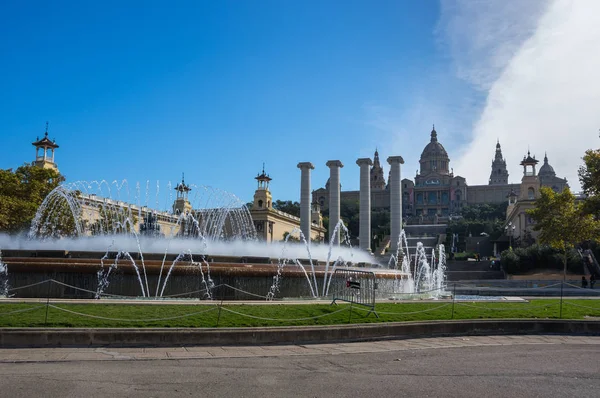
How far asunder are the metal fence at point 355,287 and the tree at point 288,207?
10909 cm

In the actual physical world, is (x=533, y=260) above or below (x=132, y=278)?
above

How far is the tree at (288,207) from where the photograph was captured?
130 m

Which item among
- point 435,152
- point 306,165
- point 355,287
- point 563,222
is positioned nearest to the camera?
point 355,287

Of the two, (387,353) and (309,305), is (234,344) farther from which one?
(309,305)

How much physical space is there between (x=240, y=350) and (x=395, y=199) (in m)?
45.5

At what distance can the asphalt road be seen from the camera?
7195 mm

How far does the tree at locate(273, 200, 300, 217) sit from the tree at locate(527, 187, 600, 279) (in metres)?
83.8

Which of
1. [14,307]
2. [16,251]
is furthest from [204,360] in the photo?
[16,251]

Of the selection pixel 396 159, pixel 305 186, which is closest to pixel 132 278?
pixel 305 186

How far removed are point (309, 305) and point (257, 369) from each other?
6.11 m

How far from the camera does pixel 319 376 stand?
8.32m

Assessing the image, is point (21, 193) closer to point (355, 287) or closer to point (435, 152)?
point (355, 287)

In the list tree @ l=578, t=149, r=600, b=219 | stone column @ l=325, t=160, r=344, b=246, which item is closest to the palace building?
stone column @ l=325, t=160, r=344, b=246

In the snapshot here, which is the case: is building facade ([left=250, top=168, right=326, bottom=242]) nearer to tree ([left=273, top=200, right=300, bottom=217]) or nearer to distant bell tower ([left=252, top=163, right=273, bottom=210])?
distant bell tower ([left=252, top=163, right=273, bottom=210])
